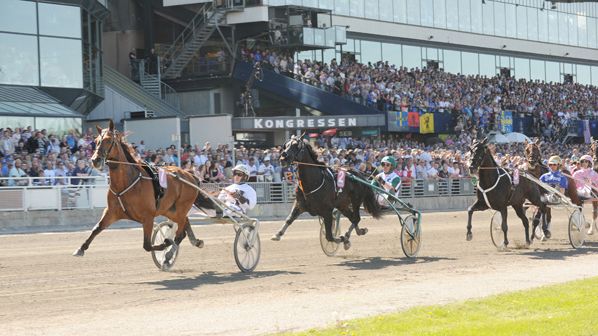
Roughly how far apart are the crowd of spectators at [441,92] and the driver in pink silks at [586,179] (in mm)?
20484

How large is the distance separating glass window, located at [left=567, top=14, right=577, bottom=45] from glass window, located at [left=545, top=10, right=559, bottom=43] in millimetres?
1535

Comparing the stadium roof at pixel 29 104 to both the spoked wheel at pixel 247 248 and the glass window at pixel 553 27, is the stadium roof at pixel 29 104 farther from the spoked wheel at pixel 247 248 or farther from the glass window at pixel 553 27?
the glass window at pixel 553 27

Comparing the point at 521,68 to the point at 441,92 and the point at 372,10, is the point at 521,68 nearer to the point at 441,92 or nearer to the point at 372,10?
the point at 372,10

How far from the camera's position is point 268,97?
41.2 meters

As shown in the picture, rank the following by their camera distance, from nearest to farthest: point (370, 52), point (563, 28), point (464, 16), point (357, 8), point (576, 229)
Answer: point (576, 229) → point (357, 8) → point (370, 52) → point (464, 16) → point (563, 28)

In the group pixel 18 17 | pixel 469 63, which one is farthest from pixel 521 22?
pixel 18 17

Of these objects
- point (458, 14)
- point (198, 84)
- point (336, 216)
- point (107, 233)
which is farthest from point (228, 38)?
point (336, 216)

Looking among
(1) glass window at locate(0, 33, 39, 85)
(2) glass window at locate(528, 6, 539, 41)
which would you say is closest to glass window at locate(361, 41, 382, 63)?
(2) glass window at locate(528, 6, 539, 41)

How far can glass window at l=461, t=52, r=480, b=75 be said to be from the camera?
2217 inches

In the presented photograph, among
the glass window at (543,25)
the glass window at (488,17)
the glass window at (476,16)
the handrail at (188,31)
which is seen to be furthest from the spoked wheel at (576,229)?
the glass window at (543,25)

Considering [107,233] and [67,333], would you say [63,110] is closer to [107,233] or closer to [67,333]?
[107,233]

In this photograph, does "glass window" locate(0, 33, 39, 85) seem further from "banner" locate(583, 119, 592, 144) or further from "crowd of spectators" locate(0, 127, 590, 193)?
"banner" locate(583, 119, 592, 144)

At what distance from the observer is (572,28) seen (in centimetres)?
6562

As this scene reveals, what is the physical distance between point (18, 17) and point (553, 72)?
133 ft
